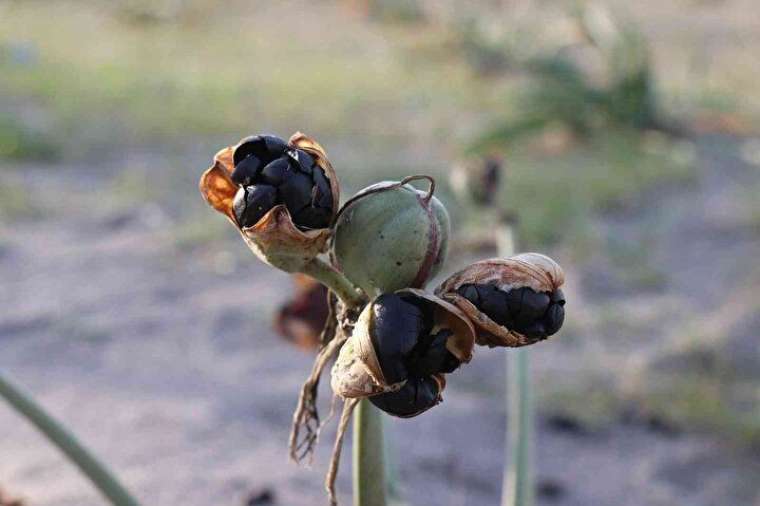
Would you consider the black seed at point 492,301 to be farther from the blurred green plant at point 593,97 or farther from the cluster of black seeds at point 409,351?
the blurred green plant at point 593,97

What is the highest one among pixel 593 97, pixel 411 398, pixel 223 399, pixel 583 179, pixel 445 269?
pixel 593 97

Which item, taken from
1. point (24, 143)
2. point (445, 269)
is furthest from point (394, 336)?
point (24, 143)

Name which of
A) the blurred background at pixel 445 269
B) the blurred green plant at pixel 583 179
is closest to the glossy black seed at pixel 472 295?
the blurred background at pixel 445 269

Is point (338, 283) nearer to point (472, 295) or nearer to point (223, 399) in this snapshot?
point (472, 295)

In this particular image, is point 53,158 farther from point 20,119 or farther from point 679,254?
point 679,254

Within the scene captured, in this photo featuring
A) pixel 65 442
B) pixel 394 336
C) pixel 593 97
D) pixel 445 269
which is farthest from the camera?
pixel 593 97

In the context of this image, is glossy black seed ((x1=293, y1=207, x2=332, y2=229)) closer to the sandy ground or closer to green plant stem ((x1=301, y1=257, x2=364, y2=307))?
green plant stem ((x1=301, y1=257, x2=364, y2=307))
